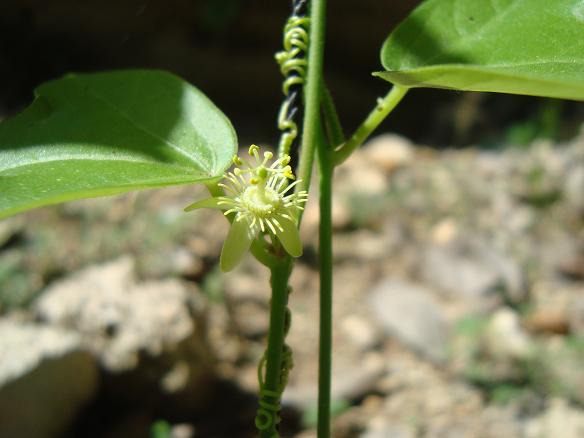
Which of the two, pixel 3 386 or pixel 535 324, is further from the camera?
pixel 535 324

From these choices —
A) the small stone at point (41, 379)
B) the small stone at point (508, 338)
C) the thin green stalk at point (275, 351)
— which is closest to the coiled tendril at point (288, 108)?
the thin green stalk at point (275, 351)

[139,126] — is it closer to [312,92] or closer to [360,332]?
[312,92]

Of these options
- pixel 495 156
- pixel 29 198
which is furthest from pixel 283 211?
pixel 495 156

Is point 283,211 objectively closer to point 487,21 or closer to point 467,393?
point 487,21

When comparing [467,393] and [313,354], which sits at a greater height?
[467,393]

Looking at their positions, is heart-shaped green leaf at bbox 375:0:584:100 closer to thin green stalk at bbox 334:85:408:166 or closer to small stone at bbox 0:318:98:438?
thin green stalk at bbox 334:85:408:166

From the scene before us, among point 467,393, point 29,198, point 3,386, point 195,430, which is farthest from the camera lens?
point 467,393

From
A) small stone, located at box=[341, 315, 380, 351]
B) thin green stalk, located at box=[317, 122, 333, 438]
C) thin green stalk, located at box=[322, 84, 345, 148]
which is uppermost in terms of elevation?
thin green stalk, located at box=[322, 84, 345, 148]

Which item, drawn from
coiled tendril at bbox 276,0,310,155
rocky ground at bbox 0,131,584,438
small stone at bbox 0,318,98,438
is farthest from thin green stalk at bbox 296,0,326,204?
small stone at bbox 0,318,98,438
